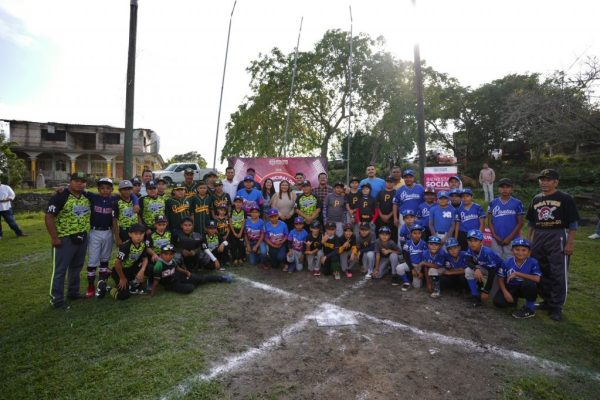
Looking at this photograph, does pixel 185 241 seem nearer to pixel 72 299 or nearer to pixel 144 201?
pixel 144 201

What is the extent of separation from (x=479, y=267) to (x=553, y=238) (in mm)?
1001

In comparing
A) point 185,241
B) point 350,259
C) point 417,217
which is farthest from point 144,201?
point 417,217

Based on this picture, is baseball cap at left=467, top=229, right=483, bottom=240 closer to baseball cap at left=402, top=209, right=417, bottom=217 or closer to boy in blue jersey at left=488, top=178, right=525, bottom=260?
boy in blue jersey at left=488, top=178, right=525, bottom=260

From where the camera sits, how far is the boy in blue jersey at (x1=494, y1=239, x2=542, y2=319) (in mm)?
4137

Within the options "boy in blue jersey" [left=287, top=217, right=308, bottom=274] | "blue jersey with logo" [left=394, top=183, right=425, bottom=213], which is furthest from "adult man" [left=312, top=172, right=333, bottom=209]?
"blue jersey with logo" [left=394, top=183, right=425, bottom=213]

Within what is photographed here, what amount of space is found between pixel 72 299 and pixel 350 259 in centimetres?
461

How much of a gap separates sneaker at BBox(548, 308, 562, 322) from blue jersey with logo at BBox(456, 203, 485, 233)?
5.16 ft

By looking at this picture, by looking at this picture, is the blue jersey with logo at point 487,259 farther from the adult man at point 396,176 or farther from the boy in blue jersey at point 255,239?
the boy in blue jersey at point 255,239

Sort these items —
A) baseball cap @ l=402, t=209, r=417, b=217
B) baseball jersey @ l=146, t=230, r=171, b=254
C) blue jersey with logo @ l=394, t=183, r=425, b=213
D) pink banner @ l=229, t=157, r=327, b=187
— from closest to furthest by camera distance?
baseball jersey @ l=146, t=230, r=171, b=254 → baseball cap @ l=402, t=209, r=417, b=217 → blue jersey with logo @ l=394, t=183, r=425, b=213 → pink banner @ l=229, t=157, r=327, b=187

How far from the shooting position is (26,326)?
385cm

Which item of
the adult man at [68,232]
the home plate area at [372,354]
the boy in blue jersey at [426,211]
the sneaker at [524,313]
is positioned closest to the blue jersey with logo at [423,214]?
the boy in blue jersey at [426,211]

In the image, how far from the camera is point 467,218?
5281mm

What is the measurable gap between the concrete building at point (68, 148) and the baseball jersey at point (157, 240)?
83.4 ft

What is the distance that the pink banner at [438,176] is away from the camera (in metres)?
8.31
